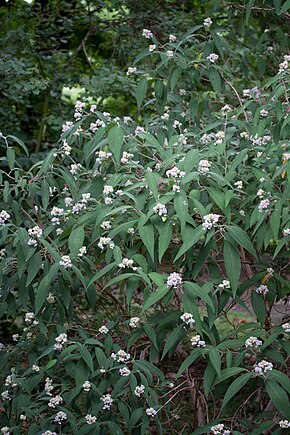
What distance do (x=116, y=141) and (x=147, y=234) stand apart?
0.43m

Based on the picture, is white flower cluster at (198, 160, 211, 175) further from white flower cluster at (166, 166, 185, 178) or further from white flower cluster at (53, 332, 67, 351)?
white flower cluster at (53, 332, 67, 351)

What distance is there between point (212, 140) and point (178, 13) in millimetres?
2222

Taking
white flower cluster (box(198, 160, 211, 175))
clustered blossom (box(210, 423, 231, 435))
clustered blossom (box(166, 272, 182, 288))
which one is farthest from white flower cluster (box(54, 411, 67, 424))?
white flower cluster (box(198, 160, 211, 175))

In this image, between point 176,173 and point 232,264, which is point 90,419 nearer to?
point 232,264

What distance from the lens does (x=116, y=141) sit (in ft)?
9.65

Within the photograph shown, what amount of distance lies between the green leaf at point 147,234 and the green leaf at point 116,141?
33 cm

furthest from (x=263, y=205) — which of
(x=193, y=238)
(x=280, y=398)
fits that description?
(x=280, y=398)

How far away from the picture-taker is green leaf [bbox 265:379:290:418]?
255 centimetres

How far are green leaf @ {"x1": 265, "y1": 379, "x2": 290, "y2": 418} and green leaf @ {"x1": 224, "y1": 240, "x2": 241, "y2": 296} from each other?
0.33 m

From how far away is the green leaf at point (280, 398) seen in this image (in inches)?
100

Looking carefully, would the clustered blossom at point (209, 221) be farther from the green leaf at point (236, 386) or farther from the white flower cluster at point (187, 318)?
the green leaf at point (236, 386)

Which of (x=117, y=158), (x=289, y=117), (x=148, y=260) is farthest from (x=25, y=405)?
(x=289, y=117)

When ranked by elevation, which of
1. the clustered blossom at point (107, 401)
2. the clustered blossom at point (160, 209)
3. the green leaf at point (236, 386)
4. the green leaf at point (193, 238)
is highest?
the clustered blossom at point (160, 209)

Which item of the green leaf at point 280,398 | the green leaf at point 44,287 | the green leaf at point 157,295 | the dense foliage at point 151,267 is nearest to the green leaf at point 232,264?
the dense foliage at point 151,267
